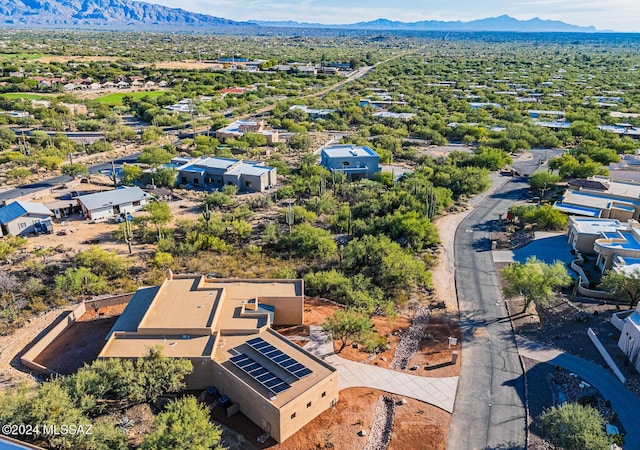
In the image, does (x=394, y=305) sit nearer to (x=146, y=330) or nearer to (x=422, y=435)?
(x=422, y=435)

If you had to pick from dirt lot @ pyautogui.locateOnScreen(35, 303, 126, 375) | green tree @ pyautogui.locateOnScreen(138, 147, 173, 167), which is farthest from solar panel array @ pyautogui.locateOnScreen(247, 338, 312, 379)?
green tree @ pyautogui.locateOnScreen(138, 147, 173, 167)

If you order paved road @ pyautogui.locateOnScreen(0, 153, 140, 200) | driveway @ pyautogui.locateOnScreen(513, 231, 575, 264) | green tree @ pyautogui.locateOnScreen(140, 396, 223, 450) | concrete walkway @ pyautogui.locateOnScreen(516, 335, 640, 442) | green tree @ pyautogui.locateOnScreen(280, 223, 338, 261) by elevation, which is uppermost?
green tree @ pyautogui.locateOnScreen(140, 396, 223, 450)

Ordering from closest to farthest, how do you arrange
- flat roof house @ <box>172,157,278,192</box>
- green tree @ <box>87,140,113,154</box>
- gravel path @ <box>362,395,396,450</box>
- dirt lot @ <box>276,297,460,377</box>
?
gravel path @ <box>362,395,396,450</box>, dirt lot @ <box>276,297,460,377</box>, flat roof house @ <box>172,157,278,192</box>, green tree @ <box>87,140,113,154</box>

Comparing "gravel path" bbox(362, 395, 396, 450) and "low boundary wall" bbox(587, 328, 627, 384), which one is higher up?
"low boundary wall" bbox(587, 328, 627, 384)

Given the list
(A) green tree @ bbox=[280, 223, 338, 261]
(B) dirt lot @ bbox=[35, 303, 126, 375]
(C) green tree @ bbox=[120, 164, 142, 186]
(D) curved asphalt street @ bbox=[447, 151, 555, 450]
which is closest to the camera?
(D) curved asphalt street @ bbox=[447, 151, 555, 450]

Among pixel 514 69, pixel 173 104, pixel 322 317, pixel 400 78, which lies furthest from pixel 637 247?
pixel 514 69

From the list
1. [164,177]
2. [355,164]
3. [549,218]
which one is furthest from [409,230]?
[164,177]

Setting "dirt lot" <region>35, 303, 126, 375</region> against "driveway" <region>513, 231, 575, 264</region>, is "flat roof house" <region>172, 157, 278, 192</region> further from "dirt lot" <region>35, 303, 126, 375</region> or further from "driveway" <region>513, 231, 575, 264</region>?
"driveway" <region>513, 231, 575, 264</region>
